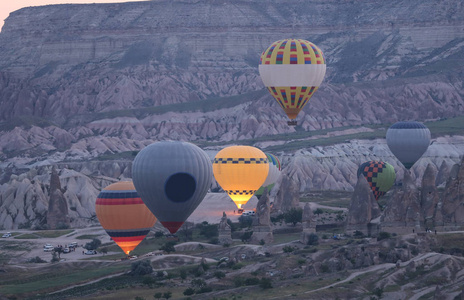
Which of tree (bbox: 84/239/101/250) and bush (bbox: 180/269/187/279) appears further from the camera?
tree (bbox: 84/239/101/250)

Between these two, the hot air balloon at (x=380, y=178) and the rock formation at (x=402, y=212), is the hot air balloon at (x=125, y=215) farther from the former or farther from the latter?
the hot air balloon at (x=380, y=178)

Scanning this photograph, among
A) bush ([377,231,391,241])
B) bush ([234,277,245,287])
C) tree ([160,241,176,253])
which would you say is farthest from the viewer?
tree ([160,241,176,253])

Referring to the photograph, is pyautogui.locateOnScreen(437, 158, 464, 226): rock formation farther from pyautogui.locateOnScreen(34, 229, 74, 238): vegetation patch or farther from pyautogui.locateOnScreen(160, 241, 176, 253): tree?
pyautogui.locateOnScreen(34, 229, 74, 238): vegetation patch

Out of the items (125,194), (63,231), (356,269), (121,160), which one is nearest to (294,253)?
(356,269)

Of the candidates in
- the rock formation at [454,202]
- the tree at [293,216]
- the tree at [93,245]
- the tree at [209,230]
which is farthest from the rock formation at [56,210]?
the rock formation at [454,202]

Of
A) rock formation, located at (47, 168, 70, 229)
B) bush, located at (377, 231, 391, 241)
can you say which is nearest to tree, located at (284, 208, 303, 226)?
bush, located at (377, 231, 391, 241)

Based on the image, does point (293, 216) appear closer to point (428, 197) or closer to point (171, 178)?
point (428, 197)
